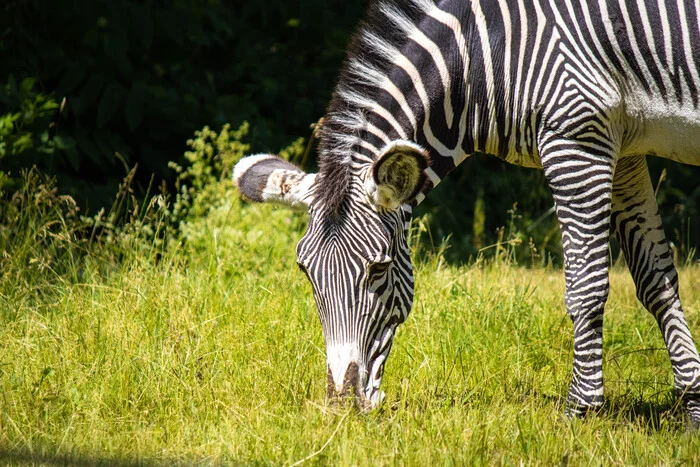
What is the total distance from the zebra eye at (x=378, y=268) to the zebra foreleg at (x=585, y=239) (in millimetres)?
982

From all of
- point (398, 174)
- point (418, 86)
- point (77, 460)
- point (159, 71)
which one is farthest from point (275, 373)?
point (159, 71)

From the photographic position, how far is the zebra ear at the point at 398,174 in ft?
11.9

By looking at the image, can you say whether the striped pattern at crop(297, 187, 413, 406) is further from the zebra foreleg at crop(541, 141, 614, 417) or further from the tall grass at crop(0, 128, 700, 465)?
the zebra foreleg at crop(541, 141, 614, 417)

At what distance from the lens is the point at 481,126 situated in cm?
430

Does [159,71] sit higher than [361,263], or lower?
higher

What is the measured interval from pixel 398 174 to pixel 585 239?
1076mm

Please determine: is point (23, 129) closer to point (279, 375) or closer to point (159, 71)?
point (159, 71)

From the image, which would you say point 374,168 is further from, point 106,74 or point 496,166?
point 496,166

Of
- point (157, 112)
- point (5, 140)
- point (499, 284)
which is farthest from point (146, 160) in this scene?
point (499, 284)

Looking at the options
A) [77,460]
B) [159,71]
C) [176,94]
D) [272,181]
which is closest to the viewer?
[77,460]

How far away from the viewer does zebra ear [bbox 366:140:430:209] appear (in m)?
3.63

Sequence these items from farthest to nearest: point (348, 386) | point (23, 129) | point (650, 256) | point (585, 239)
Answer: point (23, 129)
point (650, 256)
point (585, 239)
point (348, 386)

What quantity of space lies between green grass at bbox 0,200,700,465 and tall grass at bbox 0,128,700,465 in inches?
0.5

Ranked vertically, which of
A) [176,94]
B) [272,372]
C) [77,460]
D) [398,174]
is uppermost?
[176,94]
